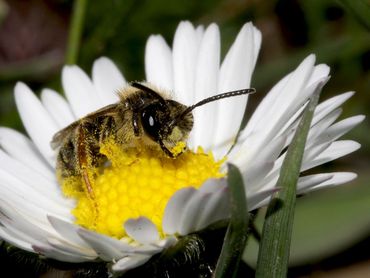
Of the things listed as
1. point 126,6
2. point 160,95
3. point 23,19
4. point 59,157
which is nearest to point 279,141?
A: point 160,95

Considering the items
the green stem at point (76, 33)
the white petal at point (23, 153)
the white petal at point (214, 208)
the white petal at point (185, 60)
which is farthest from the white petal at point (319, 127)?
the green stem at point (76, 33)

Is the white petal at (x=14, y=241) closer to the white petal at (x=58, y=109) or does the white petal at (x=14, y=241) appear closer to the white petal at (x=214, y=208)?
the white petal at (x=214, y=208)

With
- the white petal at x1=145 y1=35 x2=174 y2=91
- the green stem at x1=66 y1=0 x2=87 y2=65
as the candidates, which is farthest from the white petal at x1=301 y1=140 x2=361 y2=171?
the green stem at x1=66 y1=0 x2=87 y2=65

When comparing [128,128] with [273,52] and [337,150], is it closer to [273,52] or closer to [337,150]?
[337,150]

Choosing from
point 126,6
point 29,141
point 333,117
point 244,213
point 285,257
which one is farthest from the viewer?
point 126,6

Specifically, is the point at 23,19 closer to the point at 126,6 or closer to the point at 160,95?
the point at 126,6

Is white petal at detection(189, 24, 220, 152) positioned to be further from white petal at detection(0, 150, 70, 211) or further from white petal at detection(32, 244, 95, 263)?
white petal at detection(32, 244, 95, 263)
